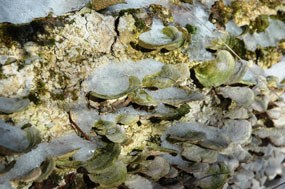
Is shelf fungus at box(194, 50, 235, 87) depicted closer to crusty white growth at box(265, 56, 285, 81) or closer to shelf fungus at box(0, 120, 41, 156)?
crusty white growth at box(265, 56, 285, 81)

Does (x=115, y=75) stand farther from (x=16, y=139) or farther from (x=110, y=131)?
(x=16, y=139)

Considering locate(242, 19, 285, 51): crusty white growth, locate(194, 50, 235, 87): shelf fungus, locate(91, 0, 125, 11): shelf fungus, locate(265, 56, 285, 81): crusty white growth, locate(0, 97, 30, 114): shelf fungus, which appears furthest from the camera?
locate(265, 56, 285, 81): crusty white growth

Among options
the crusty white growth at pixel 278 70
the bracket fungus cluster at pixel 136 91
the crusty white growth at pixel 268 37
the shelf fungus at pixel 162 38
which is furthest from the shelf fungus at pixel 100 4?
the crusty white growth at pixel 278 70

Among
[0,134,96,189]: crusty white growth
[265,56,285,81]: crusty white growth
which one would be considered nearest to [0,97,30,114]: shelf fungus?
[0,134,96,189]: crusty white growth

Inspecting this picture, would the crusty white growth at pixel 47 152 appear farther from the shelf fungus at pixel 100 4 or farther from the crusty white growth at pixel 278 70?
the crusty white growth at pixel 278 70

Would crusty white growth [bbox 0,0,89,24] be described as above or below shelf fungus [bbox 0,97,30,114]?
above

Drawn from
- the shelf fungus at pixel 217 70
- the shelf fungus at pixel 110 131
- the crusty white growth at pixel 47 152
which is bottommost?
the crusty white growth at pixel 47 152

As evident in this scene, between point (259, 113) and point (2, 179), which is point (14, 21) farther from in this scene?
point (259, 113)

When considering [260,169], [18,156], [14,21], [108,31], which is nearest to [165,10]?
[108,31]
